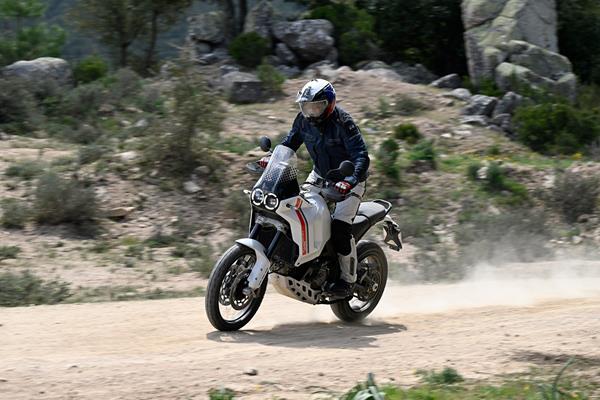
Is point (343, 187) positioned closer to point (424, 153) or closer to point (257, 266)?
point (257, 266)

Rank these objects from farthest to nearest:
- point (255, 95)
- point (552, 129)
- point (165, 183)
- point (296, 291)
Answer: point (255, 95)
point (552, 129)
point (165, 183)
point (296, 291)

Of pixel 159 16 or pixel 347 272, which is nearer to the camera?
pixel 347 272

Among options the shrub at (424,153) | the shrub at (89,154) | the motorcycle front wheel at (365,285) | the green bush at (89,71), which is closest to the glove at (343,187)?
the motorcycle front wheel at (365,285)

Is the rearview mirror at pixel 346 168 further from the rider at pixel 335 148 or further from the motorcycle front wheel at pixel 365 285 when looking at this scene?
the motorcycle front wheel at pixel 365 285

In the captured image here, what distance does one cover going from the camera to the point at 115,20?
3147 centimetres

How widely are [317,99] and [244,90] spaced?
17.0 metres

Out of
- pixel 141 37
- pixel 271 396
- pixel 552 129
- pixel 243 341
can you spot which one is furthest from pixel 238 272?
pixel 141 37

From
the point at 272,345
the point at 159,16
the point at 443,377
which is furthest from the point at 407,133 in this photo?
the point at 443,377

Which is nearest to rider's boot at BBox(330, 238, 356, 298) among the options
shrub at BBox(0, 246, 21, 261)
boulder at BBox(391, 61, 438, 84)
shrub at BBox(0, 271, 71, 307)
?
shrub at BBox(0, 271, 71, 307)

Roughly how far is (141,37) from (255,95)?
8301 millimetres

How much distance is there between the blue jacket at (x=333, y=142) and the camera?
31.1ft

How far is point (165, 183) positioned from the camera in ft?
61.1

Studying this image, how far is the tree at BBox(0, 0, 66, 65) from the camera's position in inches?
1134

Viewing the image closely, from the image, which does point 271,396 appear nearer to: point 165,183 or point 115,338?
point 115,338
